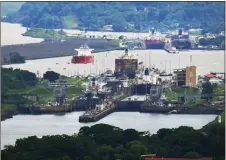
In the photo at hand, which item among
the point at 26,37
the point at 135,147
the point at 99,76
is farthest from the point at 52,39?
the point at 135,147

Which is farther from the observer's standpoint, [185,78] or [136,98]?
[185,78]

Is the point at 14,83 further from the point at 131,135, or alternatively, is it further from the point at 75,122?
the point at 131,135

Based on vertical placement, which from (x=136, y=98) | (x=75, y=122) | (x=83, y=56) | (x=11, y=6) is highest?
(x=11, y=6)

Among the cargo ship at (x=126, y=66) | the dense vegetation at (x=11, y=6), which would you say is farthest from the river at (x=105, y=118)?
the dense vegetation at (x=11, y=6)

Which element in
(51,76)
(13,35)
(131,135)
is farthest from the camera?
(13,35)

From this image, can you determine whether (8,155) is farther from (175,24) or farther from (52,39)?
(175,24)

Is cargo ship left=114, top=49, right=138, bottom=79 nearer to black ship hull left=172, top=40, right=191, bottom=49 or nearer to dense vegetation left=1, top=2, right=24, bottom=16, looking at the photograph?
black ship hull left=172, top=40, right=191, bottom=49

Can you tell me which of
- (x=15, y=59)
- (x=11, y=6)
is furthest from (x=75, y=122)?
(x=11, y=6)

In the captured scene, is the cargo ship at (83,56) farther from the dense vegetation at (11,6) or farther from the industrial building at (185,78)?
the dense vegetation at (11,6)

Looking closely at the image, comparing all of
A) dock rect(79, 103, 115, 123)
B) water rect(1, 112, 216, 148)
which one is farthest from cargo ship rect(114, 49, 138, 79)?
water rect(1, 112, 216, 148)
